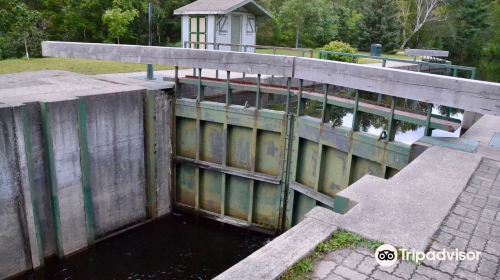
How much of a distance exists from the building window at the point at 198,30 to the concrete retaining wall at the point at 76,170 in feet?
33.0

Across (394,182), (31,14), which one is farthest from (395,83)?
(31,14)

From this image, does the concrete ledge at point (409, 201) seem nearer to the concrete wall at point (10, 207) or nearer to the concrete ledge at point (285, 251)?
the concrete ledge at point (285, 251)

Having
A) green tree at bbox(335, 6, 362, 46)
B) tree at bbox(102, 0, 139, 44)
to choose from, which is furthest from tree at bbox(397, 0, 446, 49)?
tree at bbox(102, 0, 139, 44)

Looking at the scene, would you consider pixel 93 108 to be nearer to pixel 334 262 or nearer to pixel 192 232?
pixel 192 232

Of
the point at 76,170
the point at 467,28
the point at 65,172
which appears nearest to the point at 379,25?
the point at 467,28

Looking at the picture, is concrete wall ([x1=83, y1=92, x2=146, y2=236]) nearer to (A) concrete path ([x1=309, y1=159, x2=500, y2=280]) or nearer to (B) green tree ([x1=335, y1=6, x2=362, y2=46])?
(A) concrete path ([x1=309, y1=159, x2=500, y2=280])

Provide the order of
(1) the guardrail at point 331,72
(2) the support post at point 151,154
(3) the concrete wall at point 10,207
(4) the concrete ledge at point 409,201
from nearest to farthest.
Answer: (4) the concrete ledge at point 409,201 < (1) the guardrail at point 331,72 < (3) the concrete wall at point 10,207 < (2) the support post at point 151,154

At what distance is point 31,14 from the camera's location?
21.2 meters

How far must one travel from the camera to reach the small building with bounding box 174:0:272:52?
18562 millimetres

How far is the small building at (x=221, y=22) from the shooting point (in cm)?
1856

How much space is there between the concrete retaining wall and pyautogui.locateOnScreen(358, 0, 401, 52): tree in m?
28.0

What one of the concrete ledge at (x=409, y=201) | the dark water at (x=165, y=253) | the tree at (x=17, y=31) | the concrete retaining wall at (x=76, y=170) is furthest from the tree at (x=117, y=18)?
the concrete ledge at (x=409, y=201)

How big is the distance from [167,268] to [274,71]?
4.47 metres

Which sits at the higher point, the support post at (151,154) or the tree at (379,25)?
the tree at (379,25)
